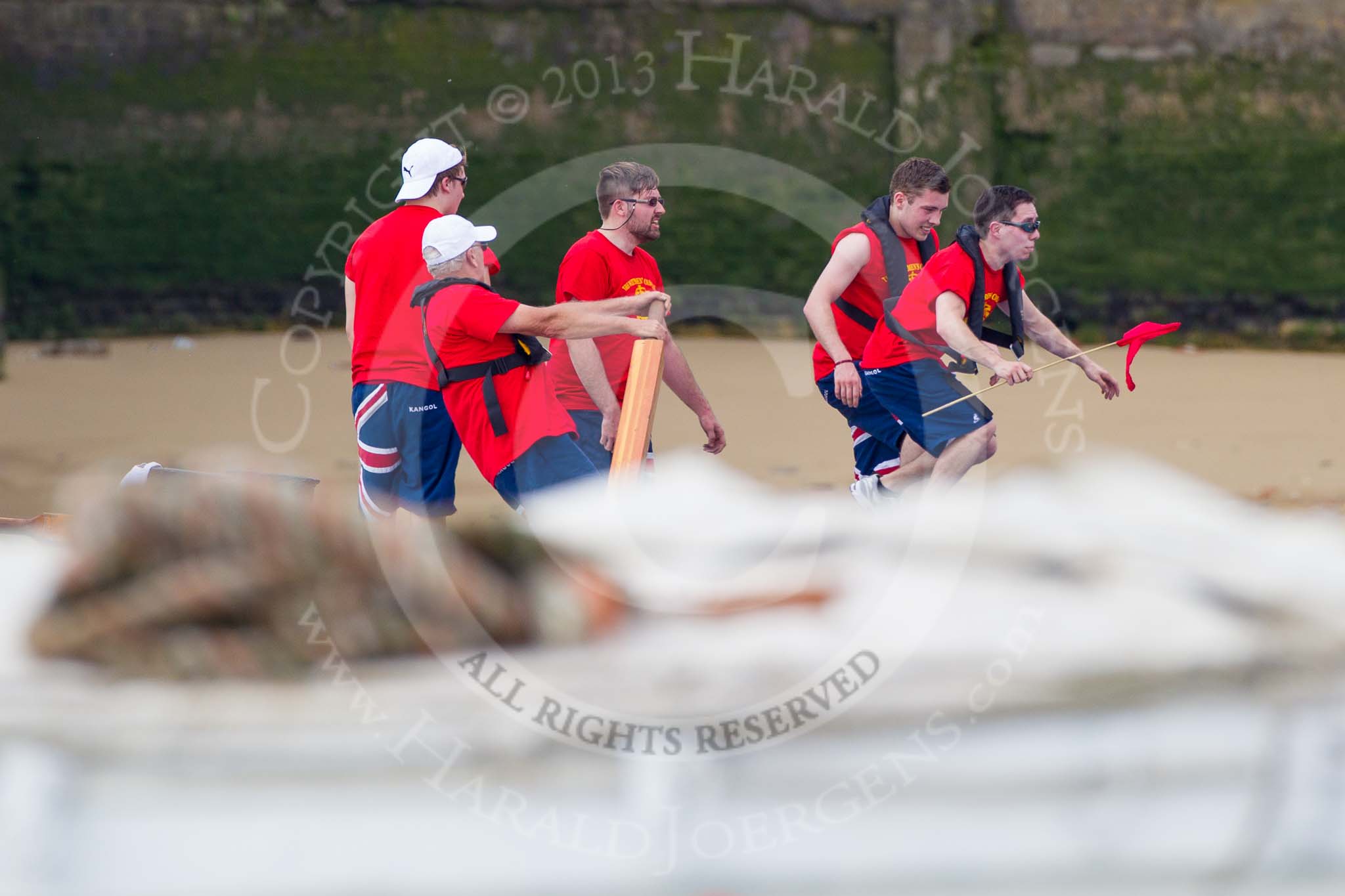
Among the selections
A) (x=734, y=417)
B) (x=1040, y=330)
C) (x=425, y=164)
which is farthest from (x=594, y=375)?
(x=734, y=417)

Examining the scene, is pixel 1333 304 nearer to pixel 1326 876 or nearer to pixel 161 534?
pixel 1326 876

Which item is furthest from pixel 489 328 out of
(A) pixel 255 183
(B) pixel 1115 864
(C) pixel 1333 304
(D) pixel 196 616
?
(C) pixel 1333 304

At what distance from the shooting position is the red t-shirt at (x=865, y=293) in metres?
4.70

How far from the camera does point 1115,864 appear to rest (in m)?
2.27

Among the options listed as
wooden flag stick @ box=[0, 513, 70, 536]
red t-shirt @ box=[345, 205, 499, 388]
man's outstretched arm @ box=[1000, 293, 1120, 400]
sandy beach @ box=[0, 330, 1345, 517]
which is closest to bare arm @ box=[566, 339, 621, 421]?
red t-shirt @ box=[345, 205, 499, 388]

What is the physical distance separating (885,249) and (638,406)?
4.16 feet

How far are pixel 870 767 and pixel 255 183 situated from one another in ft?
33.9

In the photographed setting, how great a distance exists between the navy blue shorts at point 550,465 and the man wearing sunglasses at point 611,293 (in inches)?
12.2

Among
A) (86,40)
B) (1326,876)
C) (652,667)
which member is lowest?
(1326,876)

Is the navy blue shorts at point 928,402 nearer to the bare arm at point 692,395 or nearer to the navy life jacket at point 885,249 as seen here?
the navy life jacket at point 885,249

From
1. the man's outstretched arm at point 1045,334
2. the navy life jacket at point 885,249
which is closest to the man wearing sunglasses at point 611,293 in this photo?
the navy life jacket at point 885,249

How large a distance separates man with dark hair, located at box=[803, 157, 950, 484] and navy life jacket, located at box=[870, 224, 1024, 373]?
0.12ft

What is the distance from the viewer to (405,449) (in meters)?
4.40

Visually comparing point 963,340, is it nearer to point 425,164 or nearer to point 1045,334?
point 1045,334
